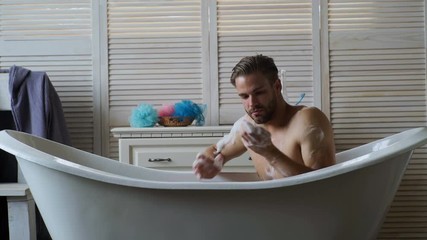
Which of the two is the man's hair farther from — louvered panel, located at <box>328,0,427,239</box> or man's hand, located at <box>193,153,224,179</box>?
louvered panel, located at <box>328,0,427,239</box>

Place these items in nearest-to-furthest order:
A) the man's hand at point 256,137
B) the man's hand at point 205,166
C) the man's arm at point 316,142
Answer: the man's hand at point 256,137 < the man's arm at point 316,142 < the man's hand at point 205,166

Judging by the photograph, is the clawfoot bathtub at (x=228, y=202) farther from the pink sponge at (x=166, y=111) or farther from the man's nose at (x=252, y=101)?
the pink sponge at (x=166, y=111)

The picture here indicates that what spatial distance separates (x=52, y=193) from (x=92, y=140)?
124 cm

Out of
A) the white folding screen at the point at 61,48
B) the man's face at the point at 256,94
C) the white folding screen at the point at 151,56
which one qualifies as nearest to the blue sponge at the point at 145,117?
the white folding screen at the point at 151,56

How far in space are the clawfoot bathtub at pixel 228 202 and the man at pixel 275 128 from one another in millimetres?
160

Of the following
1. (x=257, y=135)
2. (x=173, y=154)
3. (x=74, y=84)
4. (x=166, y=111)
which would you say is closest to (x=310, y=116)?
(x=257, y=135)

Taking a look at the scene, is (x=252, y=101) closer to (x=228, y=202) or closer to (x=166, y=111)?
(x=228, y=202)

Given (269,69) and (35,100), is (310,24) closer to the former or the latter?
(269,69)

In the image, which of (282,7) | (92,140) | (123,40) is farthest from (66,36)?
(282,7)

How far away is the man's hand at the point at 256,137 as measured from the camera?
155cm

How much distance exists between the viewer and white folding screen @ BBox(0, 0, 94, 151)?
2816 millimetres

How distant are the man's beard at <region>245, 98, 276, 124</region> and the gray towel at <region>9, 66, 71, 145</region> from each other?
47.3 inches

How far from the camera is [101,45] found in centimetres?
281

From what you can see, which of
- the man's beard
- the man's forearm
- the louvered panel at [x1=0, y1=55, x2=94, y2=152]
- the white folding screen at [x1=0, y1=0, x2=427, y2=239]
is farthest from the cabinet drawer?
the man's forearm
